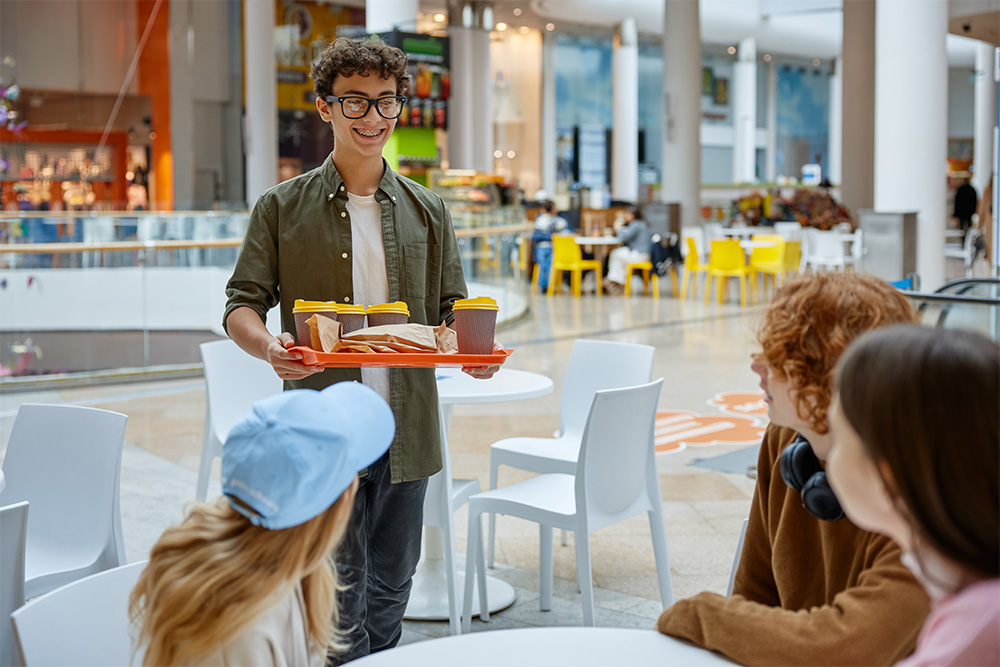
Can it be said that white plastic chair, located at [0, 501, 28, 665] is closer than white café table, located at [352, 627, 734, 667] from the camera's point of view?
No

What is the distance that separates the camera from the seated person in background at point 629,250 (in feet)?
45.4

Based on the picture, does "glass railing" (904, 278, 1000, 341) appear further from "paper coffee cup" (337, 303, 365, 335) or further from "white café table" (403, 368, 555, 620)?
"paper coffee cup" (337, 303, 365, 335)

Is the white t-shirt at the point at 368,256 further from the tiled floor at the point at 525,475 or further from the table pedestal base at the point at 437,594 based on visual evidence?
the table pedestal base at the point at 437,594

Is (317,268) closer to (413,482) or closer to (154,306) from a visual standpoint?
(413,482)

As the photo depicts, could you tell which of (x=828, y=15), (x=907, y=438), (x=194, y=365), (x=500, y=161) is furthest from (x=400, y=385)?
(x=828, y=15)

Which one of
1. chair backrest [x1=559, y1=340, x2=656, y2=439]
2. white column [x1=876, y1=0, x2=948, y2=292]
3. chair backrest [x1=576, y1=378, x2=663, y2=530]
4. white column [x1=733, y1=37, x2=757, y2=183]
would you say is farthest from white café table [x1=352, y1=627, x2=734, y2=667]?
white column [x1=733, y1=37, x2=757, y2=183]

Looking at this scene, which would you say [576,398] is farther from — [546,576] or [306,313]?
[306,313]

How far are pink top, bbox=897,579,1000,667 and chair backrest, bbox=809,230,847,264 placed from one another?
45.4 ft

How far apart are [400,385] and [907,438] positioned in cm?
154

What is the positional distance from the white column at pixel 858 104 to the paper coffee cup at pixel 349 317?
1809 centimetres

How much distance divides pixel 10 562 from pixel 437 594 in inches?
68.4

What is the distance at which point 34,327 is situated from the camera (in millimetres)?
7879

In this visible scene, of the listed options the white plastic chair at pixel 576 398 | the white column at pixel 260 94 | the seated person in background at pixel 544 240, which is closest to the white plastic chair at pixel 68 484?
the white plastic chair at pixel 576 398

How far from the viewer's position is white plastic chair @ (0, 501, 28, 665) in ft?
7.00
